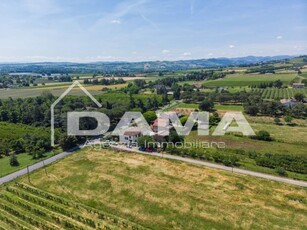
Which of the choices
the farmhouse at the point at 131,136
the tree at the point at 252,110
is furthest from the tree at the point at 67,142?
the tree at the point at 252,110

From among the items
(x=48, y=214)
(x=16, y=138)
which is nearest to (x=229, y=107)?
(x=16, y=138)

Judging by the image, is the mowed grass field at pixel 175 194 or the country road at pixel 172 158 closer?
the mowed grass field at pixel 175 194

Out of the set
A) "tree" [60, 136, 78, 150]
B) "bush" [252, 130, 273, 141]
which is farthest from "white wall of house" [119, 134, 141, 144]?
"bush" [252, 130, 273, 141]

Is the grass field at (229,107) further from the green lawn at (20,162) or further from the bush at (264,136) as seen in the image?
the green lawn at (20,162)

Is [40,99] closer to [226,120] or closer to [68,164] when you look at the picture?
[68,164]

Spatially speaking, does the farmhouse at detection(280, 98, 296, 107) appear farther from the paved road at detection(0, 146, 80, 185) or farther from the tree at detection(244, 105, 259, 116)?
the paved road at detection(0, 146, 80, 185)
